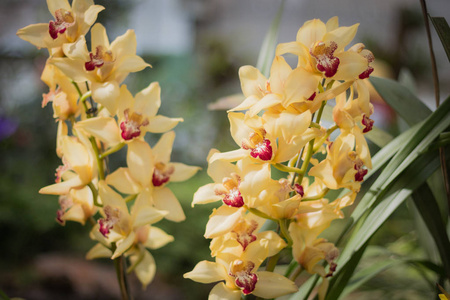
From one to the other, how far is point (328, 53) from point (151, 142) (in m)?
1.75

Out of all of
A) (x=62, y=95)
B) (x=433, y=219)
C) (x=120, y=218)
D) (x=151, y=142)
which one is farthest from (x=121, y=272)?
(x=151, y=142)

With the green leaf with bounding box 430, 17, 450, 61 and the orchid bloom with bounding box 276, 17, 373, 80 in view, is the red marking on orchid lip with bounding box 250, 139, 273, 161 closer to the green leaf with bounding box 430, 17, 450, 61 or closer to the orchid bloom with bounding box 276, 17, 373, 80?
the orchid bloom with bounding box 276, 17, 373, 80

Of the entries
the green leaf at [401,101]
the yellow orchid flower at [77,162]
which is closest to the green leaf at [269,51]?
the green leaf at [401,101]

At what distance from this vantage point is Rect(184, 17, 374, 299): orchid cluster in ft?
0.85

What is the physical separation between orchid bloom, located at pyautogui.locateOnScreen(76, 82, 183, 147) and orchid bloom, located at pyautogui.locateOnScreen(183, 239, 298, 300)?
0.11 meters

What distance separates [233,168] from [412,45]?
282 cm

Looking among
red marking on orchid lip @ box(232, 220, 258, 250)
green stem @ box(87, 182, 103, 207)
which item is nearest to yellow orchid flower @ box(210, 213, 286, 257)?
red marking on orchid lip @ box(232, 220, 258, 250)

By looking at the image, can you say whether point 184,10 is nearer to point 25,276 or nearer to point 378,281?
point 25,276

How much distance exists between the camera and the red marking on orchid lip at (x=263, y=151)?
26 centimetres

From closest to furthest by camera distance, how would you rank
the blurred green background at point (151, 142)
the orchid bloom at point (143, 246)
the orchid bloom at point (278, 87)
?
1. the orchid bloom at point (278, 87)
2. the orchid bloom at point (143, 246)
3. the blurred green background at point (151, 142)

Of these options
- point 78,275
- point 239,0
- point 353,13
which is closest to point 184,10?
point 239,0

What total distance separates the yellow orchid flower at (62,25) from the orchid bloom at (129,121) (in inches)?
2.3

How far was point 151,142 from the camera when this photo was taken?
→ 1.95 meters

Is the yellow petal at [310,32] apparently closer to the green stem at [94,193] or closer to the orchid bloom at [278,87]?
the orchid bloom at [278,87]
